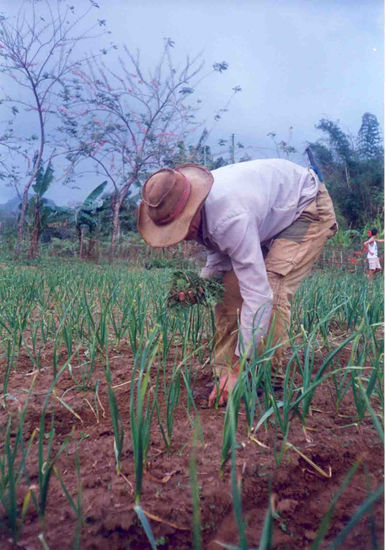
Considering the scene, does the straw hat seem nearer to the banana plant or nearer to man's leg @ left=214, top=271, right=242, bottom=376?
man's leg @ left=214, top=271, right=242, bottom=376

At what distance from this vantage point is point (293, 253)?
88.1 inches

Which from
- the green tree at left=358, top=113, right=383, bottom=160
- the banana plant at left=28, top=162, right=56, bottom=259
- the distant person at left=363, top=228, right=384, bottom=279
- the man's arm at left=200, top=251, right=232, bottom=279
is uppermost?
the green tree at left=358, top=113, right=383, bottom=160

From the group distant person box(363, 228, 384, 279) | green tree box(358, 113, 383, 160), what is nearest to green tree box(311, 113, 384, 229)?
green tree box(358, 113, 383, 160)

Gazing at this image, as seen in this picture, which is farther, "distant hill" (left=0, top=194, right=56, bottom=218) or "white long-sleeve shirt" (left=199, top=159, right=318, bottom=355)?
"distant hill" (left=0, top=194, right=56, bottom=218)

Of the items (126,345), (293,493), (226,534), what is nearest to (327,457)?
(293,493)

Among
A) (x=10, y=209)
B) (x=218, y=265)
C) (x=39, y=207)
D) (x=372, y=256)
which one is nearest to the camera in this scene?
(x=218, y=265)

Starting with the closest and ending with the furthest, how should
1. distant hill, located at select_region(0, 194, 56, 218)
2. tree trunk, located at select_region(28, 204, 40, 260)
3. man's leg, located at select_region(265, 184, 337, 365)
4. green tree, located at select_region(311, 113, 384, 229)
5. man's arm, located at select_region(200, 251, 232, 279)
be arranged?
man's leg, located at select_region(265, 184, 337, 365), man's arm, located at select_region(200, 251, 232, 279), tree trunk, located at select_region(28, 204, 40, 260), green tree, located at select_region(311, 113, 384, 229), distant hill, located at select_region(0, 194, 56, 218)

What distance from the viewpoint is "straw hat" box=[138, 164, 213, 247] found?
6.02ft

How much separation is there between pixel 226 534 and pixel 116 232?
11.5 metres

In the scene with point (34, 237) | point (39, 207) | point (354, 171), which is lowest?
point (34, 237)

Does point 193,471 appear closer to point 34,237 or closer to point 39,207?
point 34,237

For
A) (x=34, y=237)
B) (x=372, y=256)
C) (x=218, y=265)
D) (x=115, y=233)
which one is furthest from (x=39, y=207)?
(x=218, y=265)

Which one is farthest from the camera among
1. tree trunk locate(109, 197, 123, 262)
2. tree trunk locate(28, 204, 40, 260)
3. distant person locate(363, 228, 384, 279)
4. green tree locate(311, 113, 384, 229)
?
green tree locate(311, 113, 384, 229)

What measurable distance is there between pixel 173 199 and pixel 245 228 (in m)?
0.32
